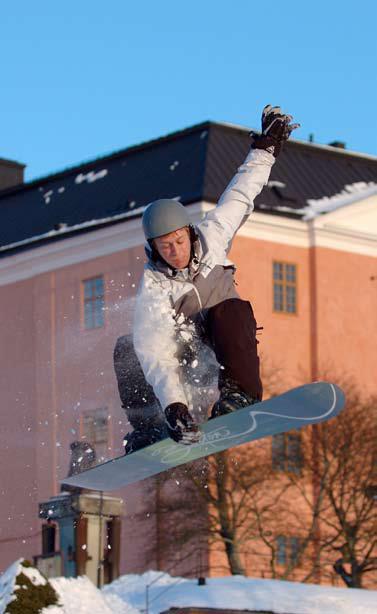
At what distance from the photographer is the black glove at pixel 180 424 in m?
12.3

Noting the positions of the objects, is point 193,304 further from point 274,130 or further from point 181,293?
point 274,130

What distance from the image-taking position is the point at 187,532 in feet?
134

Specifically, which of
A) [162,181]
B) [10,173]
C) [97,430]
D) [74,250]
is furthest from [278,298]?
[97,430]

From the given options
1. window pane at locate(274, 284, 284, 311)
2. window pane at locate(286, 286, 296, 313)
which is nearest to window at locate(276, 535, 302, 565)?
window pane at locate(274, 284, 284, 311)

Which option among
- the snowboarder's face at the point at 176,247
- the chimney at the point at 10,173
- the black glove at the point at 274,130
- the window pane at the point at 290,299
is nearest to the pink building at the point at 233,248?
the window pane at the point at 290,299

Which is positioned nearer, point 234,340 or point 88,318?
point 234,340

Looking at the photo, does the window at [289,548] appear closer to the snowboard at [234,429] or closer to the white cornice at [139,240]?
the white cornice at [139,240]

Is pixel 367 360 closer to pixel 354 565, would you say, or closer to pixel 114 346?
pixel 354 565

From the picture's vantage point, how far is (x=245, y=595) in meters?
36.9

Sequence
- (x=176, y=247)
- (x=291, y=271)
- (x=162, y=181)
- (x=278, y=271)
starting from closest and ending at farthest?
(x=176, y=247) < (x=162, y=181) < (x=278, y=271) < (x=291, y=271)

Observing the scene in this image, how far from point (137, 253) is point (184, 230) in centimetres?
2879

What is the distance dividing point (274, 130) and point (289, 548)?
98.6ft

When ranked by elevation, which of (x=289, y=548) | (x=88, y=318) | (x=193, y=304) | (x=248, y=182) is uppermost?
(x=289, y=548)

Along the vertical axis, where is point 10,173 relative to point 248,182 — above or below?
above
